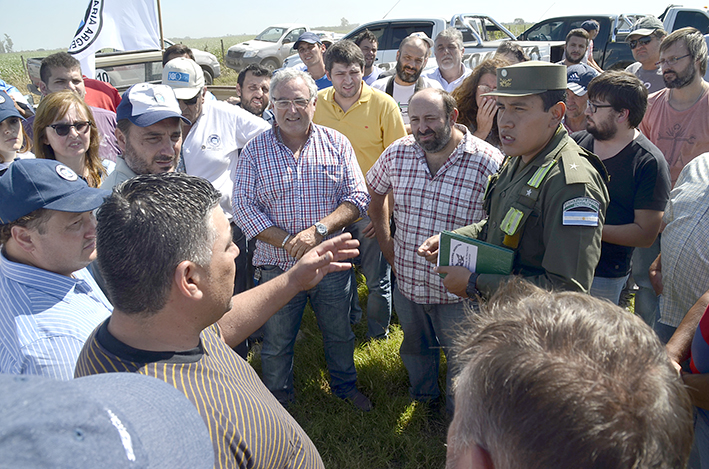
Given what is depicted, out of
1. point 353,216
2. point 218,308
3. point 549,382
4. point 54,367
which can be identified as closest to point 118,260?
point 218,308

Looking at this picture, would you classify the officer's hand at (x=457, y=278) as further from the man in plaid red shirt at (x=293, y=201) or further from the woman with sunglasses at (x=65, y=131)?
the woman with sunglasses at (x=65, y=131)

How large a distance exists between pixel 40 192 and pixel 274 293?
109cm

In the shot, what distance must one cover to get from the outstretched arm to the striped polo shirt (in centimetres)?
51

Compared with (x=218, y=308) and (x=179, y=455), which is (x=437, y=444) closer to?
(x=218, y=308)

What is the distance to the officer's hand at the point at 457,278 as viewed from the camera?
95.1 inches

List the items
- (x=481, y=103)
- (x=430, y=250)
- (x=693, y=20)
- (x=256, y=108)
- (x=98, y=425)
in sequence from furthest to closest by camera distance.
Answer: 1. (x=693, y=20)
2. (x=256, y=108)
3. (x=481, y=103)
4. (x=430, y=250)
5. (x=98, y=425)

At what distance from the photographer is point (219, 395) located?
137 centimetres

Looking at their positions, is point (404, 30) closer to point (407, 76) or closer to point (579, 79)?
point (407, 76)

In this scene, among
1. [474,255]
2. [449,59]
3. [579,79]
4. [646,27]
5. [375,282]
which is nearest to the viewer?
[474,255]

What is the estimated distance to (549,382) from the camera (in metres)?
0.79

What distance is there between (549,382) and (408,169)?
2.47m

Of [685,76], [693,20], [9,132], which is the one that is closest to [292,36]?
[693,20]

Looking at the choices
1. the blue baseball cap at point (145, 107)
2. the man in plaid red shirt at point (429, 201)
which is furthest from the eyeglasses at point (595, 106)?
the blue baseball cap at point (145, 107)

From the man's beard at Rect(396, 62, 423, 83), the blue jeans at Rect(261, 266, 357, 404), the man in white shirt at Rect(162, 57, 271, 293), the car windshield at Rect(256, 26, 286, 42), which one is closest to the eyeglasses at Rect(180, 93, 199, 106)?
the man in white shirt at Rect(162, 57, 271, 293)
